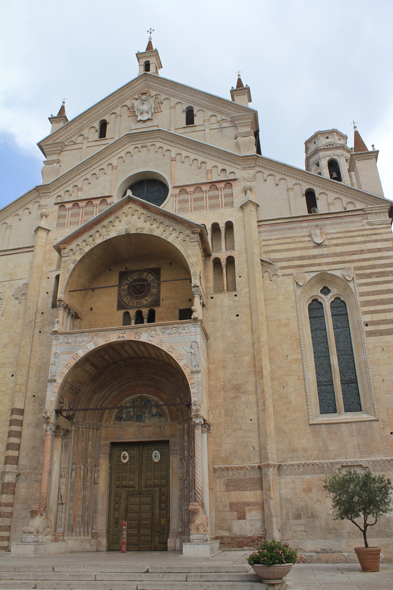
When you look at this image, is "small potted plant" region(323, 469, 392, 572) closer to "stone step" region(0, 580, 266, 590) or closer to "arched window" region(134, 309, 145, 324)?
"stone step" region(0, 580, 266, 590)

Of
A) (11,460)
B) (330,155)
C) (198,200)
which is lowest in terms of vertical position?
(11,460)

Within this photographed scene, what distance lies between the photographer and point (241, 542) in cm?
1406

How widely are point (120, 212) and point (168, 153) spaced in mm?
4172

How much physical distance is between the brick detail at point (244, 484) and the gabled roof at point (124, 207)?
8.03 metres

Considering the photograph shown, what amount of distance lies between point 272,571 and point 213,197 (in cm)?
1365

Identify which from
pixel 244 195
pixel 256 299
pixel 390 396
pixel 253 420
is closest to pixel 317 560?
pixel 253 420

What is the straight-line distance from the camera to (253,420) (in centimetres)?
1538

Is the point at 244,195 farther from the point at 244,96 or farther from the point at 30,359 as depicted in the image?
the point at 30,359

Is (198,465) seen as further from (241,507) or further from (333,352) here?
(333,352)

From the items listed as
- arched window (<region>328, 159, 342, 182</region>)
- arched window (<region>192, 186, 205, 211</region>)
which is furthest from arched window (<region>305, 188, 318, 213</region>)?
arched window (<region>328, 159, 342, 182</region>)

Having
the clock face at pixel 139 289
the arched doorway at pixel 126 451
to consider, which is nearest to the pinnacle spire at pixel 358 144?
the clock face at pixel 139 289

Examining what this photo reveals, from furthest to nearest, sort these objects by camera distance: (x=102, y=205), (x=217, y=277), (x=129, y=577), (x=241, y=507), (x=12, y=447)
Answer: (x=102, y=205), (x=217, y=277), (x=12, y=447), (x=241, y=507), (x=129, y=577)

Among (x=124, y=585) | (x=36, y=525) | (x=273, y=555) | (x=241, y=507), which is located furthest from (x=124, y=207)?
(x=273, y=555)

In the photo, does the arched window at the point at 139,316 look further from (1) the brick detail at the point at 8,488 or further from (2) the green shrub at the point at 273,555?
(2) the green shrub at the point at 273,555
